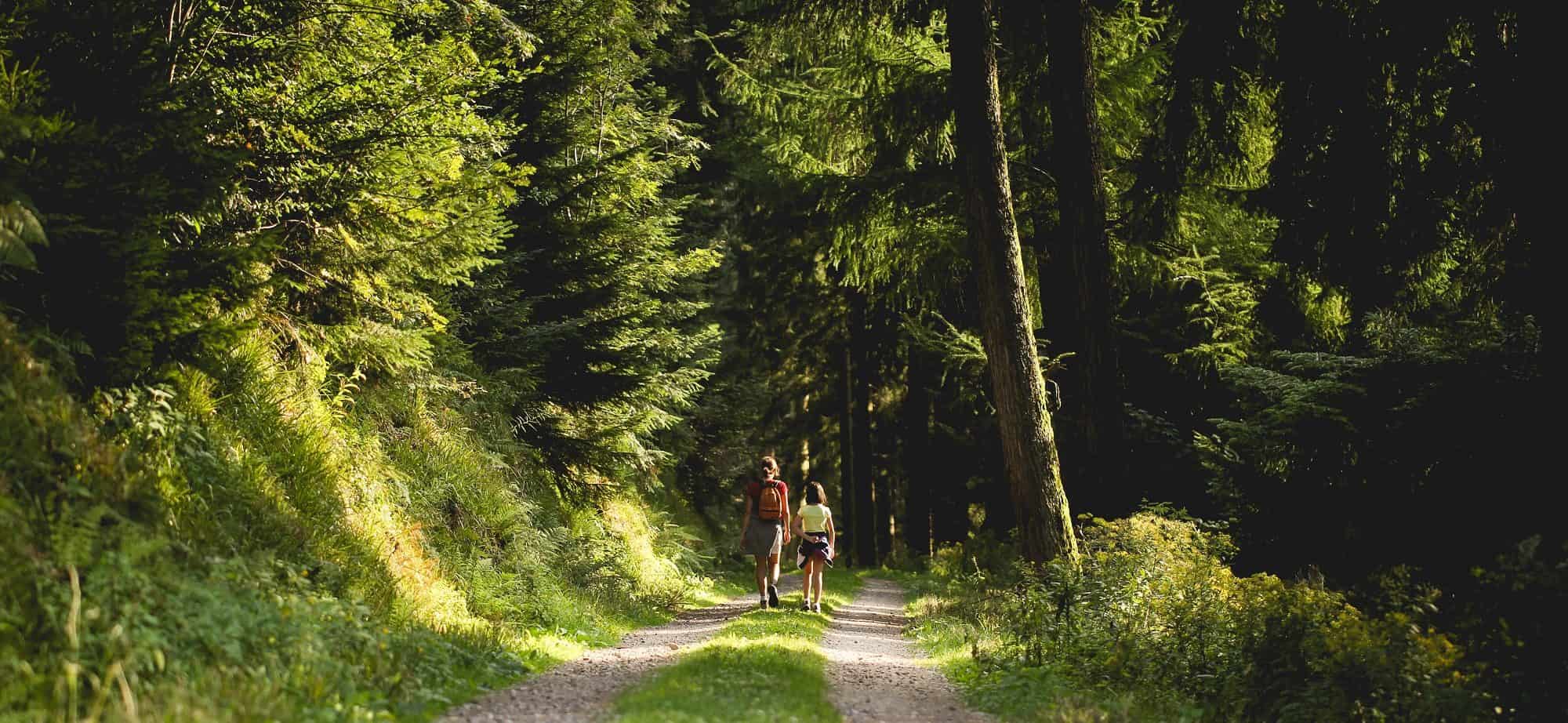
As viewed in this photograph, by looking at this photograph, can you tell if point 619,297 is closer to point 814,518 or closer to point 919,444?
point 814,518

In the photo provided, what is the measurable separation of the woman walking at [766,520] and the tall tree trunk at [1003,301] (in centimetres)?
355

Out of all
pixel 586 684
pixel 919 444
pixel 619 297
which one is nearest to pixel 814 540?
pixel 619 297

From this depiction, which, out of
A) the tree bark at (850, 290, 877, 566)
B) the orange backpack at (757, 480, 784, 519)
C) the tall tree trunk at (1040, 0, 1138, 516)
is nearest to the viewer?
the tall tree trunk at (1040, 0, 1138, 516)

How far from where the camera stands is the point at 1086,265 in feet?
41.1

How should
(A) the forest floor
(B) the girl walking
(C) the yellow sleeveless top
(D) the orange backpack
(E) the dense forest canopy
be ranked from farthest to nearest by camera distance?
(C) the yellow sleeveless top < (B) the girl walking < (D) the orange backpack < (A) the forest floor < (E) the dense forest canopy

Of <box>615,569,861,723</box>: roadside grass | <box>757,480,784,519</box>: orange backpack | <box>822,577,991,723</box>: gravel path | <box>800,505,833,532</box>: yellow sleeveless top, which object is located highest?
<box>757,480,784,519</box>: orange backpack

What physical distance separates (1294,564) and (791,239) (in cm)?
1828

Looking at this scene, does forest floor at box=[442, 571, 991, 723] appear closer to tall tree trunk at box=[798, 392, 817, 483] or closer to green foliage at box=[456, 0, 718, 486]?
green foliage at box=[456, 0, 718, 486]

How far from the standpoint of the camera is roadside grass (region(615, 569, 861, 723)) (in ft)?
20.1

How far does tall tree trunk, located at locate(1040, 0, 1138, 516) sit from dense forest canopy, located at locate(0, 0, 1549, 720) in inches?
2.0

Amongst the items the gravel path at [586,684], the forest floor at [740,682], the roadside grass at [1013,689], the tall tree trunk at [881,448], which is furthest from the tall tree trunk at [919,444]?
the gravel path at [586,684]

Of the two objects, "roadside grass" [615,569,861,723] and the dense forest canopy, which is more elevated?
the dense forest canopy

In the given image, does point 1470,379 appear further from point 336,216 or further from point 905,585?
point 905,585

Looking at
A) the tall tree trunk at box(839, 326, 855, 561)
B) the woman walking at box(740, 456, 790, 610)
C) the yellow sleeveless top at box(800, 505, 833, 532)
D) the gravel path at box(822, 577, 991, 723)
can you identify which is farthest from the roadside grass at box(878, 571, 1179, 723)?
the tall tree trunk at box(839, 326, 855, 561)
